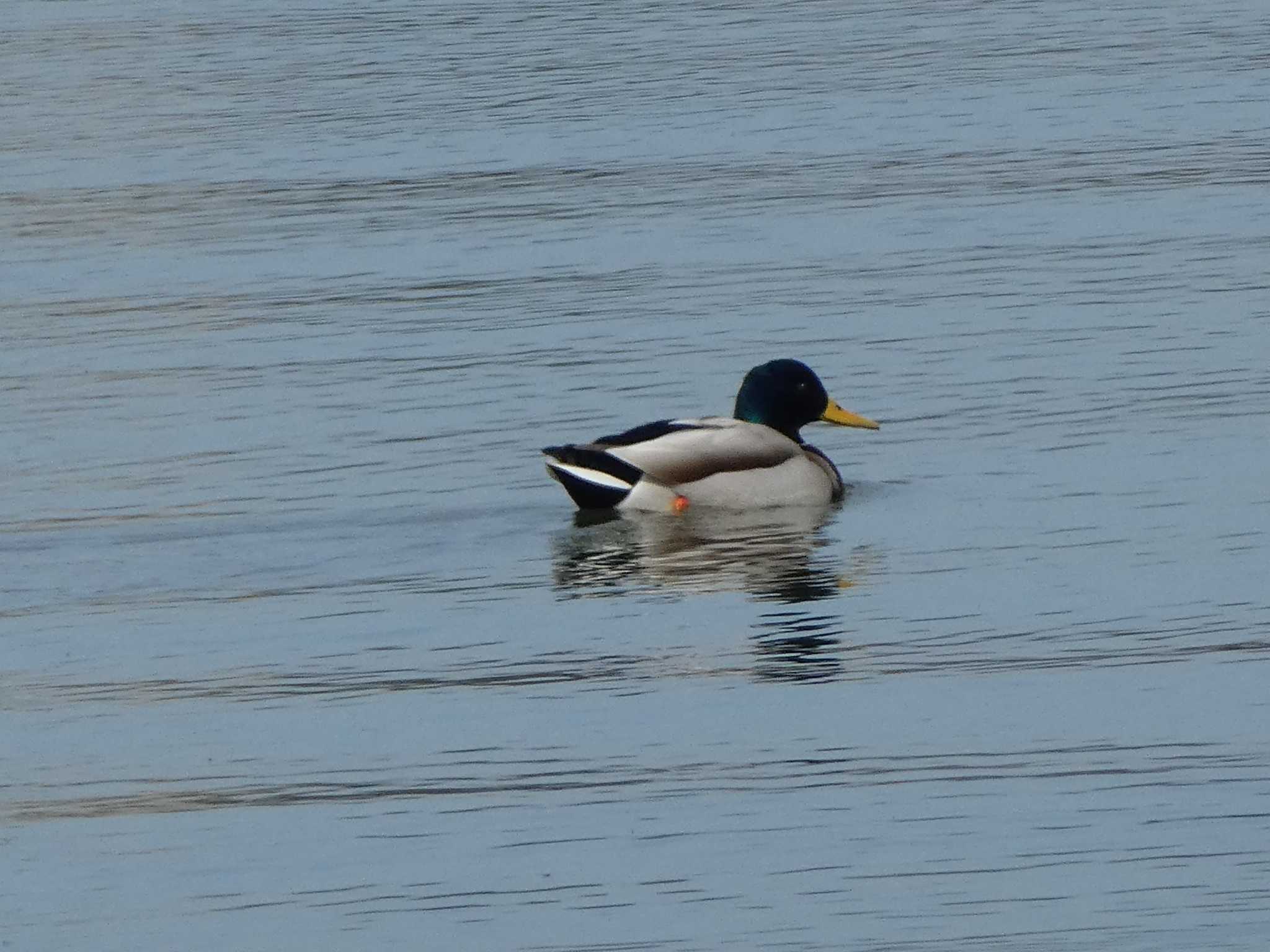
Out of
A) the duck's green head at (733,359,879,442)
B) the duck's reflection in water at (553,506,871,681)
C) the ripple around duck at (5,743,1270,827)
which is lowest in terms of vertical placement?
the duck's reflection in water at (553,506,871,681)

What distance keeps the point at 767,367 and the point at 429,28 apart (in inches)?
1264

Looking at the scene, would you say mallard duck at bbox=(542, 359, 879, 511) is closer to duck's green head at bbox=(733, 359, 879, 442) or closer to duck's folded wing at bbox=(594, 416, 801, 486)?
duck's folded wing at bbox=(594, 416, 801, 486)

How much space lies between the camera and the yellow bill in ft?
50.3

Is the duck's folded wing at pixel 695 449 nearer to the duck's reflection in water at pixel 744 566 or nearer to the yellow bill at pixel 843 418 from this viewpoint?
the duck's reflection in water at pixel 744 566

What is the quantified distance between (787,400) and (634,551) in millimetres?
2282

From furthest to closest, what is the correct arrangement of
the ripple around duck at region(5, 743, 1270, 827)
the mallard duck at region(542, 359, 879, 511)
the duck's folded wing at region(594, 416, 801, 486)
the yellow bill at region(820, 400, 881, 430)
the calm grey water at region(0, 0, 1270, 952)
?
1. the yellow bill at region(820, 400, 881, 430)
2. the duck's folded wing at region(594, 416, 801, 486)
3. the mallard duck at region(542, 359, 879, 511)
4. the ripple around duck at region(5, 743, 1270, 827)
5. the calm grey water at region(0, 0, 1270, 952)

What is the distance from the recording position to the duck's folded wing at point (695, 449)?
1442 centimetres

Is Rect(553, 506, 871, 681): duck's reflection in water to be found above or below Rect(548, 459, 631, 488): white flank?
below

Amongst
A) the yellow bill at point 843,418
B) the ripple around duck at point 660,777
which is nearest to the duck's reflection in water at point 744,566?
the yellow bill at point 843,418

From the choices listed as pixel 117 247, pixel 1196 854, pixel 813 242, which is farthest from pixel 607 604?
pixel 117 247

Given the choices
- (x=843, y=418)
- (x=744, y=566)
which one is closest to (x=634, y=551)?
(x=744, y=566)

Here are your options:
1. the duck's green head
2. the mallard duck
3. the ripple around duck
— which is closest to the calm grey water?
the ripple around duck

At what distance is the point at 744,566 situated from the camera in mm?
13211

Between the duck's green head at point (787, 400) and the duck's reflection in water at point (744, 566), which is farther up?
the duck's green head at point (787, 400)
